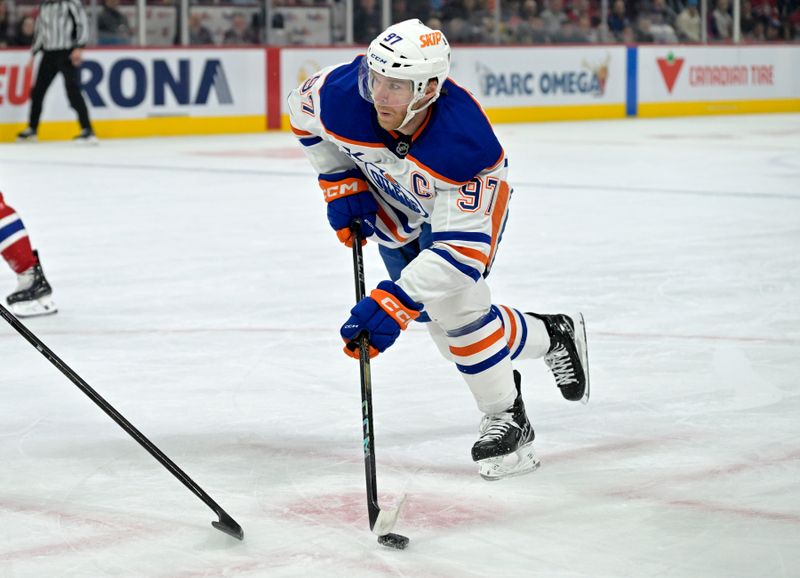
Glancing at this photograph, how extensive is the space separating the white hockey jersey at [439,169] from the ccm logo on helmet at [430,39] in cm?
10

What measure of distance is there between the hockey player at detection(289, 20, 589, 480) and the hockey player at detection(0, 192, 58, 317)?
1.77 metres

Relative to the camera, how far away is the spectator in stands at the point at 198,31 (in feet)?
41.2

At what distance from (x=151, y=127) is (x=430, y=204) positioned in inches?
387

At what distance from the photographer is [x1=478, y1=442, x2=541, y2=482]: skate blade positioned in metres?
2.90

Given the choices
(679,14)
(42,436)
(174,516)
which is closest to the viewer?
(174,516)

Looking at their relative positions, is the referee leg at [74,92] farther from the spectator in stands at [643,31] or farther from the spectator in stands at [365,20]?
the spectator in stands at [643,31]

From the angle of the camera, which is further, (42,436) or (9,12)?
(9,12)

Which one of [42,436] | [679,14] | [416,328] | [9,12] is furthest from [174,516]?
[679,14]

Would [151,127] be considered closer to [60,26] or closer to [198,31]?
[198,31]

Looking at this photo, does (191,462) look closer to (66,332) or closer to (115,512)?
(115,512)

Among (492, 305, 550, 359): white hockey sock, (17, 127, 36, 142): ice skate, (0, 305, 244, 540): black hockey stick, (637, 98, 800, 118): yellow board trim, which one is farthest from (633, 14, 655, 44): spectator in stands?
(0, 305, 244, 540): black hockey stick

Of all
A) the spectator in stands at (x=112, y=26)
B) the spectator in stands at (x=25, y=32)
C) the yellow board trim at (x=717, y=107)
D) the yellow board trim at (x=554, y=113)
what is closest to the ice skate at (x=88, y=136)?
the spectator in stands at (x=25, y=32)

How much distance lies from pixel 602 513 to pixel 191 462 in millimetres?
916

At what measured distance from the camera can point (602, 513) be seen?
267 centimetres
